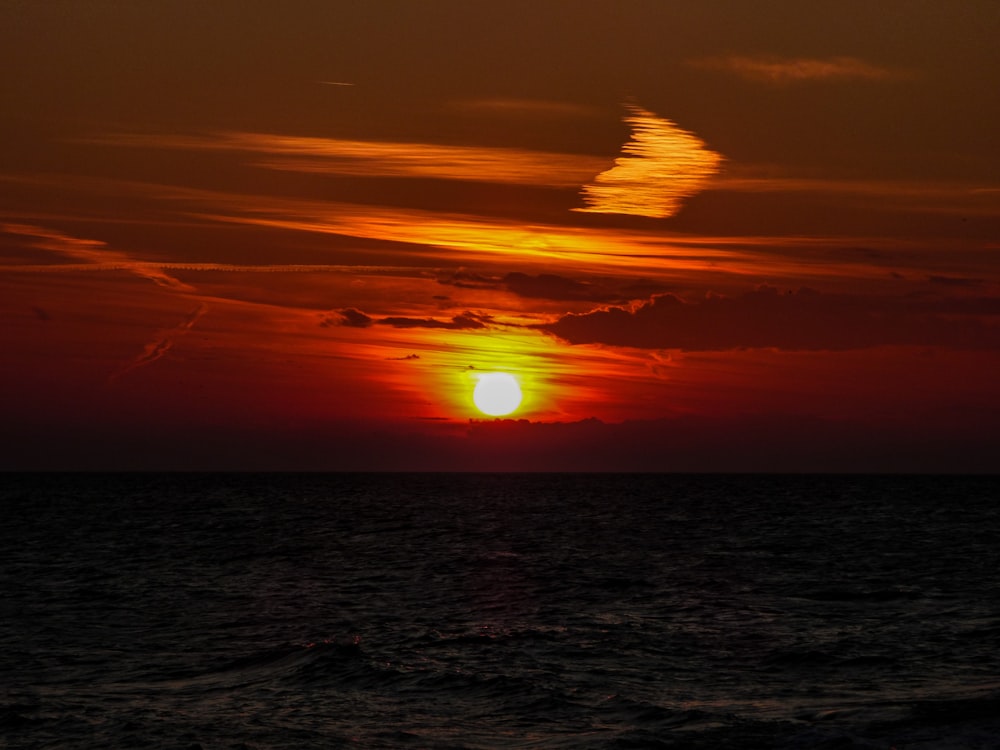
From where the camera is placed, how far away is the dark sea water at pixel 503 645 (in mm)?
22328

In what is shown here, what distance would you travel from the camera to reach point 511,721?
23047mm

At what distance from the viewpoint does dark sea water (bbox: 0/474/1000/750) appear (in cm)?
2233

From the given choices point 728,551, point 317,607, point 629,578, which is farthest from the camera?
point 728,551

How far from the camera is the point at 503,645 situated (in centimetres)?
3133

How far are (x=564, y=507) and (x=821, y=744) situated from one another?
347ft

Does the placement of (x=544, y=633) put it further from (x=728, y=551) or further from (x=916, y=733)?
(x=728, y=551)

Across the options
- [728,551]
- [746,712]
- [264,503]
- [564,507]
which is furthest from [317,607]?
[264,503]

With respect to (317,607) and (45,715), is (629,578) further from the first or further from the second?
(45,715)

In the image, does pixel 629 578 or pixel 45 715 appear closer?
pixel 45 715

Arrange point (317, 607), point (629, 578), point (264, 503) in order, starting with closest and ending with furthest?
point (317, 607) < point (629, 578) < point (264, 503)

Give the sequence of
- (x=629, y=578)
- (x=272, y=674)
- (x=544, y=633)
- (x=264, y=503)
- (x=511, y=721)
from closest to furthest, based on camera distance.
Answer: (x=511, y=721) → (x=272, y=674) → (x=544, y=633) → (x=629, y=578) → (x=264, y=503)

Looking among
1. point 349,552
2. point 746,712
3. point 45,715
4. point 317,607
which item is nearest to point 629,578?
point 317,607

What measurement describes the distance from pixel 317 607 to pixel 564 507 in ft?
287

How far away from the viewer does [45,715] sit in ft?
76.1
